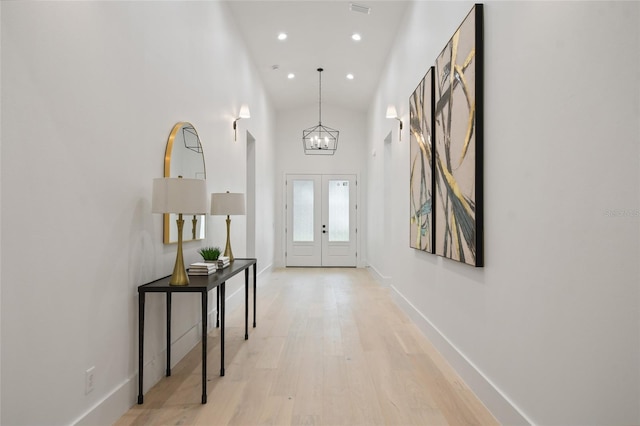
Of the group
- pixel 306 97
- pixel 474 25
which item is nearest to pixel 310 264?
pixel 306 97

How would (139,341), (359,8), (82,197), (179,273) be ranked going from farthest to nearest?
1. (359,8)
2. (179,273)
3. (139,341)
4. (82,197)

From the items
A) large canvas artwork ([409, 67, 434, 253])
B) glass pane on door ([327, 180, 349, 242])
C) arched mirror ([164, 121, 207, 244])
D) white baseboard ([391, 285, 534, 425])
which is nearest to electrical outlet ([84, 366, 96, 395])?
arched mirror ([164, 121, 207, 244])

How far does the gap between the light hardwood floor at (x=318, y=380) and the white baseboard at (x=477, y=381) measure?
0.05 m

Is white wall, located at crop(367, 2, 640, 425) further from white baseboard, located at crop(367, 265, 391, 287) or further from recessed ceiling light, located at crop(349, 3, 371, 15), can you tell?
white baseboard, located at crop(367, 265, 391, 287)

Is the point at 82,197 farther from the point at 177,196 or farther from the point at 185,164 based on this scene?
the point at 185,164

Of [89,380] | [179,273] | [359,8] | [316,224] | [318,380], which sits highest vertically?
[359,8]

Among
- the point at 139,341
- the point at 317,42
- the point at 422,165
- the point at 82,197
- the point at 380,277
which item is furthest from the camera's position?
the point at 380,277

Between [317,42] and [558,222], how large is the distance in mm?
5305

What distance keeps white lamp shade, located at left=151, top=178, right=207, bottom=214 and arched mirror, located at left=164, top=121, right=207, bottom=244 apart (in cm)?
53

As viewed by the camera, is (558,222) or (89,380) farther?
(89,380)

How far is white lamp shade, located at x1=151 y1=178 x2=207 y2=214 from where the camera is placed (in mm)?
2514

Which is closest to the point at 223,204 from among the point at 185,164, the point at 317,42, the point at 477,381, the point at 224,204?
the point at 224,204

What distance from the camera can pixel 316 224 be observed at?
968 cm

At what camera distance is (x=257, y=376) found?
296 centimetres
